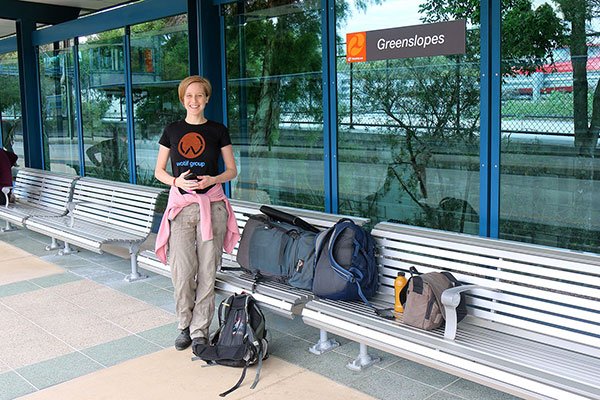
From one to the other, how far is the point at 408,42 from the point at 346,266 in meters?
1.82

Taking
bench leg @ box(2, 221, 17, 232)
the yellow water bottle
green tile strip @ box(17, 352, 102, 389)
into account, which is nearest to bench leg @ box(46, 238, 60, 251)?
bench leg @ box(2, 221, 17, 232)

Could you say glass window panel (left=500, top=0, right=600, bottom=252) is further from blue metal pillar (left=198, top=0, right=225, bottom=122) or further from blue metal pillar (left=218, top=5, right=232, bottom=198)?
blue metal pillar (left=198, top=0, right=225, bottom=122)

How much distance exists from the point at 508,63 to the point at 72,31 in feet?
22.7

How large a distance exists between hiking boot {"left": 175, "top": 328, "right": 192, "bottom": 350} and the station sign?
2.51 metres

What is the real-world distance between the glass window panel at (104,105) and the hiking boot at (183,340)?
4486mm

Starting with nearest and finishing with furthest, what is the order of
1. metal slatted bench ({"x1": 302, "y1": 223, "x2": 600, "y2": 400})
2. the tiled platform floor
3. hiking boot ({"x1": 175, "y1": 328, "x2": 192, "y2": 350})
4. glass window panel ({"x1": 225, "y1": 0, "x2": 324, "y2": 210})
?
metal slatted bench ({"x1": 302, "y1": 223, "x2": 600, "y2": 400})
the tiled platform floor
hiking boot ({"x1": 175, "y1": 328, "x2": 192, "y2": 350})
glass window panel ({"x1": 225, "y1": 0, "x2": 324, "y2": 210})

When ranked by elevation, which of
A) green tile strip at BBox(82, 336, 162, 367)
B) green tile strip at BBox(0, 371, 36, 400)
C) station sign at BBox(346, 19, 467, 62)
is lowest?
green tile strip at BBox(0, 371, 36, 400)

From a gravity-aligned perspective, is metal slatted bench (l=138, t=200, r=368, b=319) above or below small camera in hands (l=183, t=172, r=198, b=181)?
below

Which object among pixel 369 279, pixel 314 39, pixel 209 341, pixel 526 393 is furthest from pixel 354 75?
pixel 526 393

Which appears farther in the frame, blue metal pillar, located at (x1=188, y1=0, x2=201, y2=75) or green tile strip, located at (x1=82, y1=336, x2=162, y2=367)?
blue metal pillar, located at (x1=188, y1=0, x2=201, y2=75)

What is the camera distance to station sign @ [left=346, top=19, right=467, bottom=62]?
177 inches

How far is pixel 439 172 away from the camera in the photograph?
15.6ft

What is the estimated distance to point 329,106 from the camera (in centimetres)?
546

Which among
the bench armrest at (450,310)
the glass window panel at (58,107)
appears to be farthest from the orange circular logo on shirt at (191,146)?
the glass window panel at (58,107)
